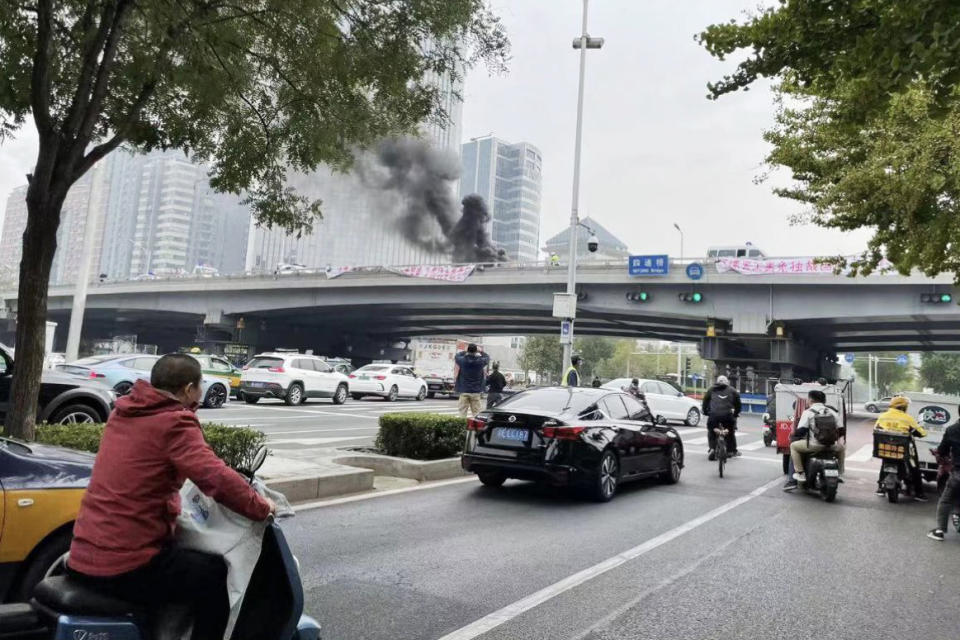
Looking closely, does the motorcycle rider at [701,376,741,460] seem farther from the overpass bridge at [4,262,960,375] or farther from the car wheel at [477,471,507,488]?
the overpass bridge at [4,262,960,375]

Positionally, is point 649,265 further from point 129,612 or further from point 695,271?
point 129,612

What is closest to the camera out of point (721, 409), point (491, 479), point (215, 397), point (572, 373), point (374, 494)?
point (374, 494)

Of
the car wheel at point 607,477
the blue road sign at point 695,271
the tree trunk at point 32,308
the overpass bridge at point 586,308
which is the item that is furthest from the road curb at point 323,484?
the overpass bridge at point 586,308

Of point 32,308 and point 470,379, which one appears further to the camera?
point 470,379

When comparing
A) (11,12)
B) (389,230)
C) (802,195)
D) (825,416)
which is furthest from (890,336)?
(11,12)

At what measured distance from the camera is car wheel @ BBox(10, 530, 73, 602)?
3424 mm

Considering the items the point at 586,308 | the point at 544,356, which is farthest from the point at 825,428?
the point at 544,356

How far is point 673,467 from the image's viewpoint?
10.3 metres

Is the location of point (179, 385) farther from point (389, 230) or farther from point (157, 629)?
point (389, 230)

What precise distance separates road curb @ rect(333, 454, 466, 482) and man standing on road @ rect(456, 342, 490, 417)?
3762 millimetres

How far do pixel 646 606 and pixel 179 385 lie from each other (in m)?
3.40

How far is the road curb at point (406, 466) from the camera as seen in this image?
921 cm

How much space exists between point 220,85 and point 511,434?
17.3ft

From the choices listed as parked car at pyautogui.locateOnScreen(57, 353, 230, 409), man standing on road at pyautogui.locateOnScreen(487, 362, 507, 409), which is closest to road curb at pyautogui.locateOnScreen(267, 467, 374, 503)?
man standing on road at pyautogui.locateOnScreen(487, 362, 507, 409)
